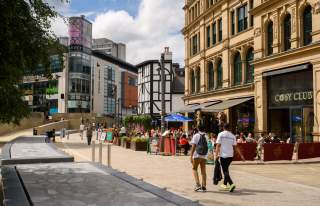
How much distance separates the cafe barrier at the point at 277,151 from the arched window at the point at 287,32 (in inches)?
333

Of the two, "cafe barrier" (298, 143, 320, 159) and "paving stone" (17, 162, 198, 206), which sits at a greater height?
"cafe barrier" (298, 143, 320, 159)

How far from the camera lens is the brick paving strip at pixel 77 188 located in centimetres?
838

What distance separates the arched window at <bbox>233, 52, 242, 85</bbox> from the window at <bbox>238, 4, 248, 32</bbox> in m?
2.08

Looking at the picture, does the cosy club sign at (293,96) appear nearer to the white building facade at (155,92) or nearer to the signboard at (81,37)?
the white building facade at (155,92)

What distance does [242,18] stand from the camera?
3428cm

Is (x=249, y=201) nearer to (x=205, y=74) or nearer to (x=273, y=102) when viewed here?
(x=273, y=102)

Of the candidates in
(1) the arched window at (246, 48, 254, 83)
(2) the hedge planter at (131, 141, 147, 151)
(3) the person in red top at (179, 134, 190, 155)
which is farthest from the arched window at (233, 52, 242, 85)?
(3) the person in red top at (179, 134, 190, 155)

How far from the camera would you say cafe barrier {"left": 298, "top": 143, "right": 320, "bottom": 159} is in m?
20.6

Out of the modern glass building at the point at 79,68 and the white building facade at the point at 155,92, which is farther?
the modern glass building at the point at 79,68

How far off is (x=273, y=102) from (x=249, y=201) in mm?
19143

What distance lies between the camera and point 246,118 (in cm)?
3300

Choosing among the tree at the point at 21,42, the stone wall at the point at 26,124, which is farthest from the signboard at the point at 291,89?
the stone wall at the point at 26,124

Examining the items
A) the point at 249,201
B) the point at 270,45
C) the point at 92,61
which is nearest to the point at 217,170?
the point at 249,201

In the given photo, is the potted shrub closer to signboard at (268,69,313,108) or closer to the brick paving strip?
signboard at (268,69,313,108)
